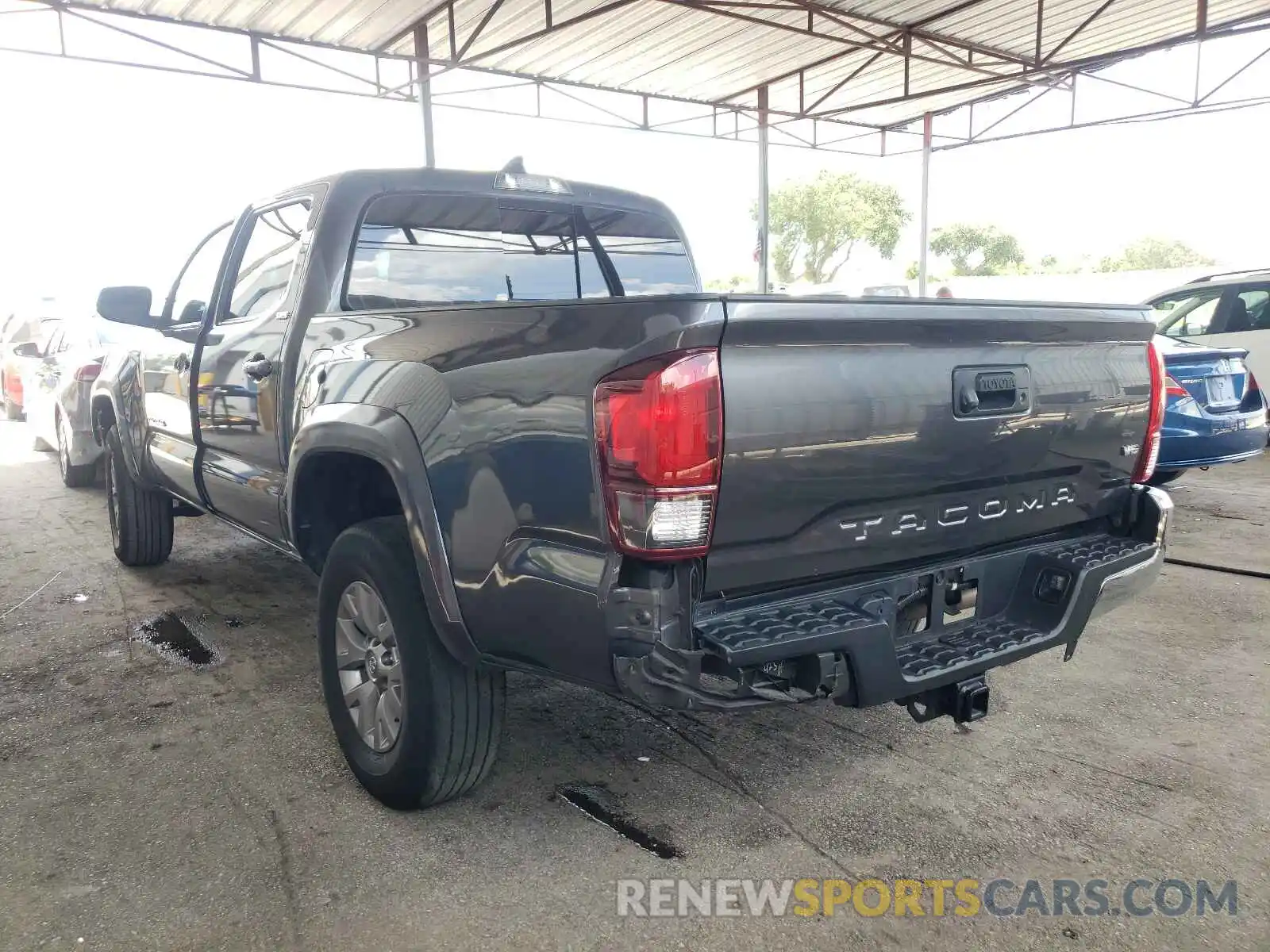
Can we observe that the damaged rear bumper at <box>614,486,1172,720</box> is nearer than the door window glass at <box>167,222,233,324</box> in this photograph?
Yes

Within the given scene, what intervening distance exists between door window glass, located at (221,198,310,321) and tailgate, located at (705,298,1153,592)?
2.12m

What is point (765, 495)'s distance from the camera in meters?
2.08

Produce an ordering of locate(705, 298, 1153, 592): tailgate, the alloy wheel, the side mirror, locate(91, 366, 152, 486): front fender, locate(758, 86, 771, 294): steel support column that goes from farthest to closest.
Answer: locate(758, 86, 771, 294): steel support column, locate(91, 366, 152, 486): front fender, the side mirror, the alloy wheel, locate(705, 298, 1153, 592): tailgate

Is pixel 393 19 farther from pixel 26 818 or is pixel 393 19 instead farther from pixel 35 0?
pixel 26 818

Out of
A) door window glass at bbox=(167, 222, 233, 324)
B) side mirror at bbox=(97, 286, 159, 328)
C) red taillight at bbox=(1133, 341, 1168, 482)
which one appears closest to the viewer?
red taillight at bbox=(1133, 341, 1168, 482)

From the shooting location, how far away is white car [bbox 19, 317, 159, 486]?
7.61 meters

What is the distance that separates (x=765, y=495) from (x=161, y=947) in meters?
1.75

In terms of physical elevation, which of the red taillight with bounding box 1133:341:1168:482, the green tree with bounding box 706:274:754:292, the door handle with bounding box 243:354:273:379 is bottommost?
the red taillight with bounding box 1133:341:1168:482

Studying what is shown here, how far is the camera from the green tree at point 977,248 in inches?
2029

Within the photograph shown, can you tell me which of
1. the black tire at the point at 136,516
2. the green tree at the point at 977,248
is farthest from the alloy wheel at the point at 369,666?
the green tree at the point at 977,248

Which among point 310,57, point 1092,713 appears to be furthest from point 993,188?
point 1092,713

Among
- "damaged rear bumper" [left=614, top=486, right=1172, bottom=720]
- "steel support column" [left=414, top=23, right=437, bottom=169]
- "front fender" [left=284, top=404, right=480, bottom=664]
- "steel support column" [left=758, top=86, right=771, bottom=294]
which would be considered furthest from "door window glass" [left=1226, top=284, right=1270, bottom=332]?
"front fender" [left=284, top=404, right=480, bottom=664]

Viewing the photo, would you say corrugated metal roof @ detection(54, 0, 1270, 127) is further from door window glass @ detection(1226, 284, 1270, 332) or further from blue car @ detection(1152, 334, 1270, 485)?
blue car @ detection(1152, 334, 1270, 485)

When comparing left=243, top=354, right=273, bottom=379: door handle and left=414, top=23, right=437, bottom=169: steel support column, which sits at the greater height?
left=414, top=23, right=437, bottom=169: steel support column
